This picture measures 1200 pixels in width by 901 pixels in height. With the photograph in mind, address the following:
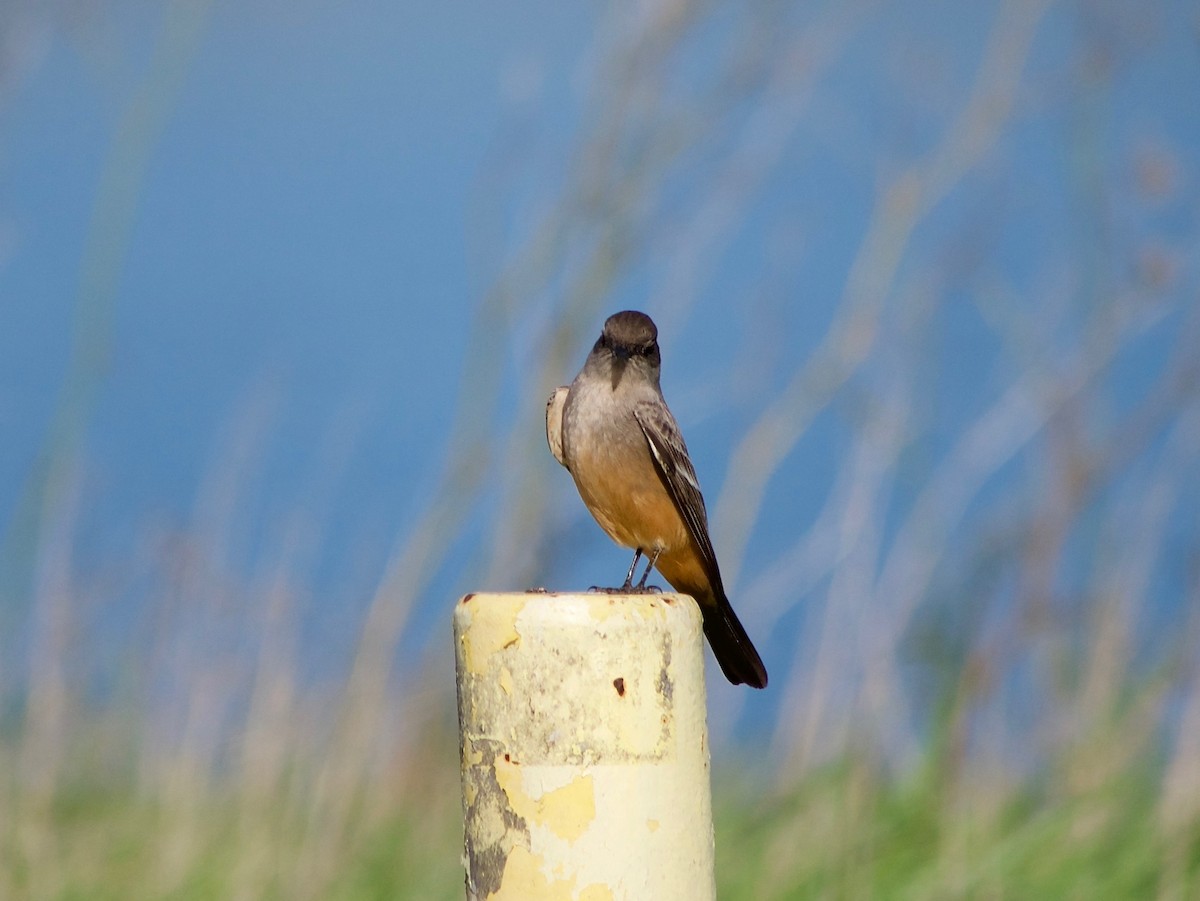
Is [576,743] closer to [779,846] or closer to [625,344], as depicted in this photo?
[625,344]

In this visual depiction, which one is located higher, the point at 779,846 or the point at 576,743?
the point at 779,846

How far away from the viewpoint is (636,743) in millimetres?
1751

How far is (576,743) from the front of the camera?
1729 mm

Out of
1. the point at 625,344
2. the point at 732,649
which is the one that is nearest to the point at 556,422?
the point at 625,344

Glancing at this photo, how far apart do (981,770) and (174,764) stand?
7.27 feet

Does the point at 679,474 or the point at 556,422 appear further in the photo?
the point at 556,422

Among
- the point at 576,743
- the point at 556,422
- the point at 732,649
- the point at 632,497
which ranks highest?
the point at 556,422

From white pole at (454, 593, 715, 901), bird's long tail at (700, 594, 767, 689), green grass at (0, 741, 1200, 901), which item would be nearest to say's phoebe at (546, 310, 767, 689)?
bird's long tail at (700, 594, 767, 689)

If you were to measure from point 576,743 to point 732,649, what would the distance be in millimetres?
962

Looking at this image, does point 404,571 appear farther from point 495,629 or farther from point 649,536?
point 495,629

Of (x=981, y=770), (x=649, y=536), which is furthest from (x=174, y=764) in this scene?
(x=981, y=770)

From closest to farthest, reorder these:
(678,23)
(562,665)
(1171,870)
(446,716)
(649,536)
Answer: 1. (562,665)
2. (649,536)
3. (1171,870)
4. (678,23)
5. (446,716)

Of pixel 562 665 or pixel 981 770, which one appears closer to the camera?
pixel 562 665

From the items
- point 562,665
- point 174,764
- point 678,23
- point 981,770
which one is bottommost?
point 562,665
